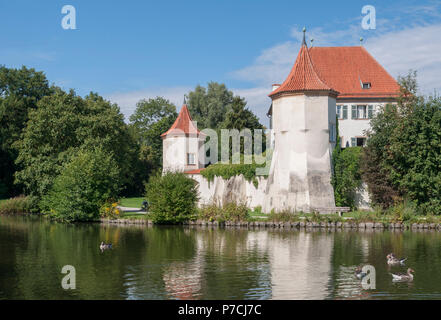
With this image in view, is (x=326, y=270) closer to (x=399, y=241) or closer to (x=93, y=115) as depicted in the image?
(x=399, y=241)

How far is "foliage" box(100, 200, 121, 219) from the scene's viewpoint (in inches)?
1420

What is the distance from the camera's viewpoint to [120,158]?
51.2 metres

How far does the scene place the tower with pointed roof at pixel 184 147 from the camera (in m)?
47.5

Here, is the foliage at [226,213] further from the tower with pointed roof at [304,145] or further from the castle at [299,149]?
the tower with pointed roof at [304,145]

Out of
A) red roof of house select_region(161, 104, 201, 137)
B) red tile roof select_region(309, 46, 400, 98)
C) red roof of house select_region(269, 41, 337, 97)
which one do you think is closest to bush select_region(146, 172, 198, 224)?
red roof of house select_region(269, 41, 337, 97)

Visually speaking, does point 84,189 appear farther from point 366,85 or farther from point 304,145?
point 366,85

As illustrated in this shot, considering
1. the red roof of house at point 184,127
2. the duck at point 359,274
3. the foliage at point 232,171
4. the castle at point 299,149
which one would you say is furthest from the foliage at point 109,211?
the duck at point 359,274

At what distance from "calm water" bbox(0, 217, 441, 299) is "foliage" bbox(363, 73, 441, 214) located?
21.9 feet

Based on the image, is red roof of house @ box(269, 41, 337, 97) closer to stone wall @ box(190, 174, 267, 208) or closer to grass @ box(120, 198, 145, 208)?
stone wall @ box(190, 174, 267, 208)

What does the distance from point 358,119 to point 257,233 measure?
19.9 m

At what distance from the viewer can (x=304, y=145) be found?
35906 mm

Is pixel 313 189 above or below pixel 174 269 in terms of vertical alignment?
above
